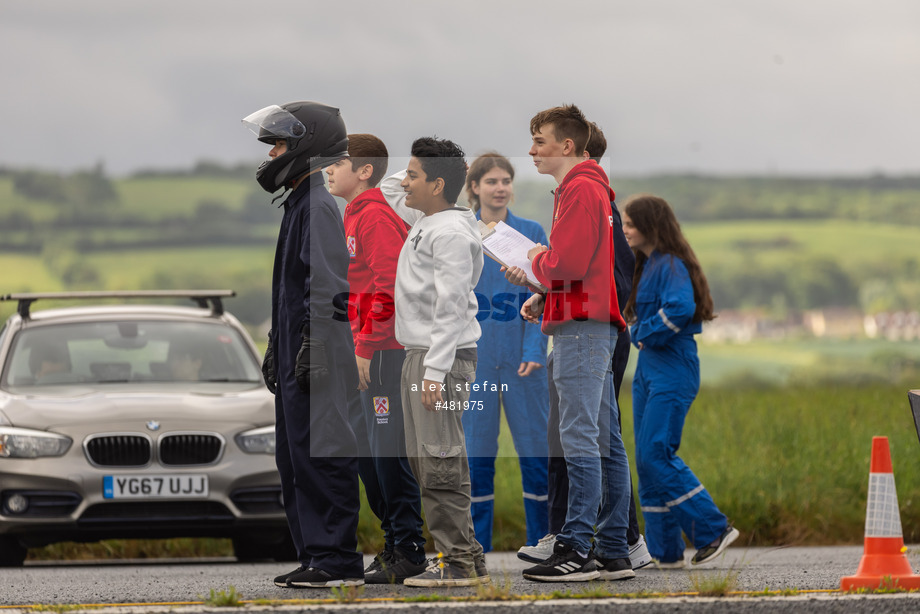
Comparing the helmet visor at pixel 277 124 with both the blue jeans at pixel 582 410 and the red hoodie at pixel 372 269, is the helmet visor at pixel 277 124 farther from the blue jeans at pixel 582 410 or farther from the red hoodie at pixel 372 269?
the blue jeans at pixel 582 410

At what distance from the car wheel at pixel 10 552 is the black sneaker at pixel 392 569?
3.14 m

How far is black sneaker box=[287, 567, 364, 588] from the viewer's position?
5.65m

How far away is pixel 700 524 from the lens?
7117mm

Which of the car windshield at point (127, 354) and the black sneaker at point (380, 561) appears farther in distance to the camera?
the car windshield at point (127, 354)

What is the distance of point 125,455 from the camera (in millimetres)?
8164

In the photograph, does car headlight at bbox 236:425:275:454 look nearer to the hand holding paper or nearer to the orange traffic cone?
the hand holding paper

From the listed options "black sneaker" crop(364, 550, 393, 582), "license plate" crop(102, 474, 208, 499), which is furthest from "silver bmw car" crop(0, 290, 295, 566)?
"black sneaker" crop(364, 550, 393, 582)

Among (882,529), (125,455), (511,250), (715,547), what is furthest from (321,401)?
(125,455)

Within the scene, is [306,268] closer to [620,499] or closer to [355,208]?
[355,208]

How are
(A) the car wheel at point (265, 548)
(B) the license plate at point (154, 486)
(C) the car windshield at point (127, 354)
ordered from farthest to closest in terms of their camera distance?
(C) the car windshield at point (127, 354)
(A) the car wheel at point (265, 548)
(B) the license plate at point (154, 486)

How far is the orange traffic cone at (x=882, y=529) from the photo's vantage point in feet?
17.9

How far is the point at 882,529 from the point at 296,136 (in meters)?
2.93

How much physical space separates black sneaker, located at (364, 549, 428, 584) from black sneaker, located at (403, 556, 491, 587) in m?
0.29

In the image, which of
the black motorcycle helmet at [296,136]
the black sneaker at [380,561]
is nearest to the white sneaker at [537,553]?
the black sneaker at [380,561]
